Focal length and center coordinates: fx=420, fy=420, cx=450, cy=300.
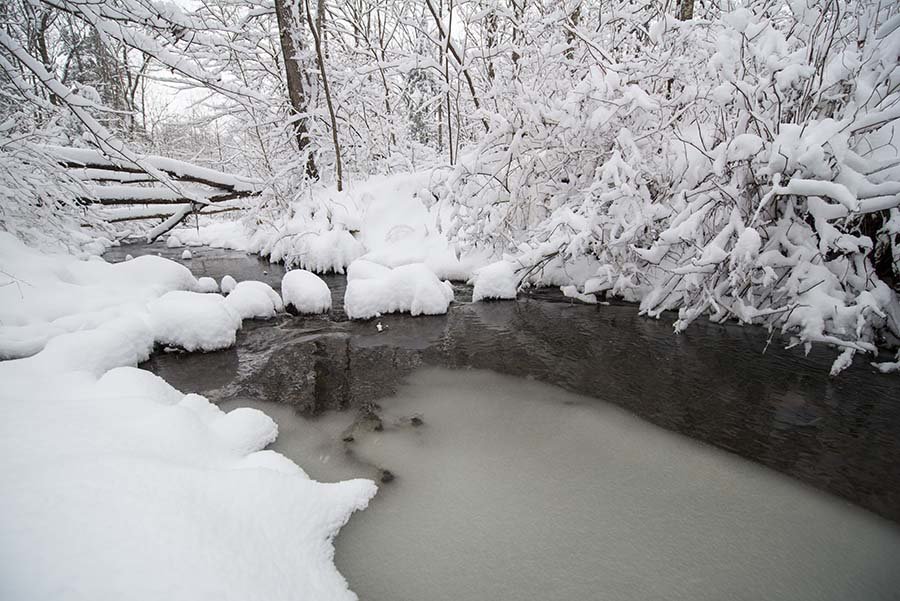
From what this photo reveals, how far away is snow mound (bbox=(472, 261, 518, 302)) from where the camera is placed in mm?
6582

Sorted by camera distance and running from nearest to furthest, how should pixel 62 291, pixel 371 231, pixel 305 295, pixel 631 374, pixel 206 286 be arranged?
pixel 631 374 < pixel 62 291 < pixel 305 295 < pixel 206 286 < pixel 371 231

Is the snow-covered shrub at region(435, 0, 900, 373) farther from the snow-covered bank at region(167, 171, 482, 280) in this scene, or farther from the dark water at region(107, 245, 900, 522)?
the snow-covered bank at region(167, 171, 482, 280)

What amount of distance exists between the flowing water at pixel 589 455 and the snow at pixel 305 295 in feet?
2.74

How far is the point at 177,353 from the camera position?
449cm

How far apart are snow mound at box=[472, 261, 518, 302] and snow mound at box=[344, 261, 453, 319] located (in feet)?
2.09

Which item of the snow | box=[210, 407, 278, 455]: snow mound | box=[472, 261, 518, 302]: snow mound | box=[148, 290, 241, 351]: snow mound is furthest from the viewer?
box=[472, 261, 518, 302]: snow mound

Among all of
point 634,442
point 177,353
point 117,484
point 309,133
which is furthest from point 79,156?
point 634,442

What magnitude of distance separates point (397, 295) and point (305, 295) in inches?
50.6

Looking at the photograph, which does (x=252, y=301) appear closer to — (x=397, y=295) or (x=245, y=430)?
(x=397, y=295)

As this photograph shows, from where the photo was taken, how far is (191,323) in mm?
4531

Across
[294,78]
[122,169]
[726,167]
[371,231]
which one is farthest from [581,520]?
[294,78]

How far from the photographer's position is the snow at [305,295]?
19.5 feet

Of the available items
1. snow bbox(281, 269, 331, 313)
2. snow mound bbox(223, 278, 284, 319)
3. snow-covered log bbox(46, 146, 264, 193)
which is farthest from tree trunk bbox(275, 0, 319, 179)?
snow mound bbox(223, 278, 284, 319)

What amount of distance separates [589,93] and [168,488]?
5941 millimetres
